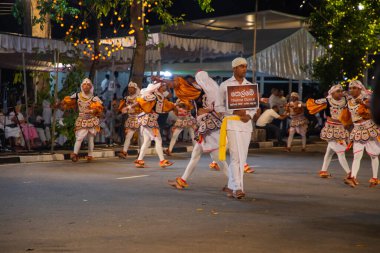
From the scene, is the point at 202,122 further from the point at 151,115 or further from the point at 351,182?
the point at 151,115

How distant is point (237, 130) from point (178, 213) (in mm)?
2071

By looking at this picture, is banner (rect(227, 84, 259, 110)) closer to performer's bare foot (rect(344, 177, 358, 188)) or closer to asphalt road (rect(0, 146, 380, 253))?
asphalt road (rect(0, 146, 380, 253))

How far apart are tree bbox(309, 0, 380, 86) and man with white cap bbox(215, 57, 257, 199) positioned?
2049 centimetres

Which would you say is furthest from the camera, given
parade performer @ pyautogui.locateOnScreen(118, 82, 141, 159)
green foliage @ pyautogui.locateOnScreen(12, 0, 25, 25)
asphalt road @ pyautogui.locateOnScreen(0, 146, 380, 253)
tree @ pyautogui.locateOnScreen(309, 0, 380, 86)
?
tree @ pyautogui.locateOnScreen(309, 0, 380, 86)

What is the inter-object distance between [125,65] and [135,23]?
465cm

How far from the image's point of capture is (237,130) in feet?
38.1

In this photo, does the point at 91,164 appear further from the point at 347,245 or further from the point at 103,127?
the point at 347,245

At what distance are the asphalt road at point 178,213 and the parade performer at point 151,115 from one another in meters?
0.76

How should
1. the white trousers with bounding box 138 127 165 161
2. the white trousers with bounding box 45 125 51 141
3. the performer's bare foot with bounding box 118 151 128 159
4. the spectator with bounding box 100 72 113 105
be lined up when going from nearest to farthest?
the white trousers with bounding box 138 127 165 161 → the performer's bare foot with bounding box 118 151 128 159 → the white trousers with bounding box 45 125 51 141 → the spectator with bounding box 100 72 113 105

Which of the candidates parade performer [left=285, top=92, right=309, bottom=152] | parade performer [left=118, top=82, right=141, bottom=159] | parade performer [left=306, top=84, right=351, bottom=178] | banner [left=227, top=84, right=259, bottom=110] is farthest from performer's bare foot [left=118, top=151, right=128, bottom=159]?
banner [left=227, top=84, right=259, bottom=110]

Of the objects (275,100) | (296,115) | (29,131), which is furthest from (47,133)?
(275,100)

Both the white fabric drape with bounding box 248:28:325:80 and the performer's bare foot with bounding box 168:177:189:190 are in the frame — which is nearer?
the performer's bare foot with bounding box 168:177:189:190

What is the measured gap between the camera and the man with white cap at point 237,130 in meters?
11.6

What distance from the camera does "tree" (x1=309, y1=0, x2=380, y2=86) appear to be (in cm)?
3244
